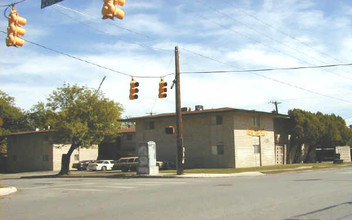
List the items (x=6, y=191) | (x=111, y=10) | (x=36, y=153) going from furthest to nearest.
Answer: (x=36, y=153)
(x=6, y=191)
(x=111, y=10)

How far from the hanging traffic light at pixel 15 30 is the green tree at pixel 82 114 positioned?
25.1m

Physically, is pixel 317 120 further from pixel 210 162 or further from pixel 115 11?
pixel 115 11

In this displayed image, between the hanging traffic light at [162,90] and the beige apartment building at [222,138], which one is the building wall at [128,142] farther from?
the hanging traffic light at [162,90]

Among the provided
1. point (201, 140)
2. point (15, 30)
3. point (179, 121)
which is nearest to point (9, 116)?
point (201, 140)

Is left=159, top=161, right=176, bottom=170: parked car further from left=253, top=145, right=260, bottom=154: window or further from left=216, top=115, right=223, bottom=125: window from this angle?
left=253, top=145, right=260, bottom=154: window

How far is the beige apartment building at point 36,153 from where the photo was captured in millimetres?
51562

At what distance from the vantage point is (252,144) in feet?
134

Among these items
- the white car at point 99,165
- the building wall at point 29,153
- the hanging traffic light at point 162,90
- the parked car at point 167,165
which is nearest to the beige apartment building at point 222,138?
the parked car at point 167,165

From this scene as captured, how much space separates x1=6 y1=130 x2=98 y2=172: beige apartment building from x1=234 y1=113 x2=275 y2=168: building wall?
64.8ft

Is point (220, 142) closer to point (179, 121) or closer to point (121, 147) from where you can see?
point (179, 121)

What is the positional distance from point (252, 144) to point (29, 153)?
3172cm

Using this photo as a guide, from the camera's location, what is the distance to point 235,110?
3788 centimetres

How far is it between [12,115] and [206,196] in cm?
6249

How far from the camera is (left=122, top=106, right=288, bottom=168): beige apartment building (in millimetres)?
38812
